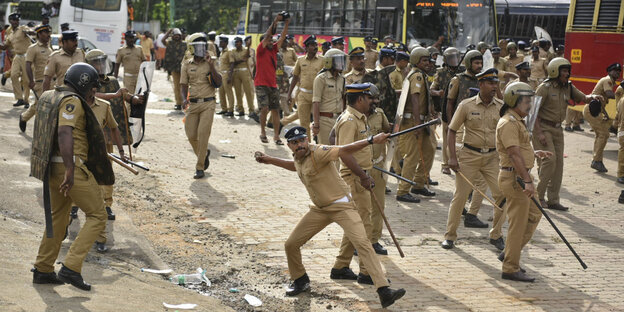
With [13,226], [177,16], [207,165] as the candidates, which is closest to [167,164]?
[207,165]

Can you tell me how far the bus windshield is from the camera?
2120 cm

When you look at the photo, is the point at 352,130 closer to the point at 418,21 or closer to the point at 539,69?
the point at 539,69

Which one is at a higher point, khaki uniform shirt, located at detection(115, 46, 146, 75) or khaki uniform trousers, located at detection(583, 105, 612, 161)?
khaki uniform shirt, located at detection(115, 46, 146, 75)

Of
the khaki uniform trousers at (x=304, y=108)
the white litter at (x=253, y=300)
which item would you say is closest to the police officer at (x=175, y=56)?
the khaki uniform trousers at (x=304, y=108)

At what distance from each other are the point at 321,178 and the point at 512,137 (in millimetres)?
1941

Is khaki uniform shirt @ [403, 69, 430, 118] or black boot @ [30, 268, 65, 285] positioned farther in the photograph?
khaki uniform shirt @ [403, 69, 430, 118]

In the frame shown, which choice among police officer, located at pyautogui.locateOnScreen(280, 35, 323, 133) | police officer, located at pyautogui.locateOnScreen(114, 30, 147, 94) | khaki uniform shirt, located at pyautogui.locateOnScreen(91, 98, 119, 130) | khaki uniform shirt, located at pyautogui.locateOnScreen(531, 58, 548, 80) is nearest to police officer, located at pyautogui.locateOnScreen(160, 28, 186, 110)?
police officer, located at pyautogui.locateOnScreen(114, 30, 147, 94)

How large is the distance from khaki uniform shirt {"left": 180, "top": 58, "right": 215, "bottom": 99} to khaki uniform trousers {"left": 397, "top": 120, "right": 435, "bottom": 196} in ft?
9.27

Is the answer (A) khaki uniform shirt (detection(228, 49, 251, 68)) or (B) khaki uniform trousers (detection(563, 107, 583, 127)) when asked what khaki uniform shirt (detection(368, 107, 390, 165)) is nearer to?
(A) khaki uniform shirt (detection(228, 49, 251, 68))

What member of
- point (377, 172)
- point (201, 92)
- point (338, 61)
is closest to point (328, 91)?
point (338, 61)

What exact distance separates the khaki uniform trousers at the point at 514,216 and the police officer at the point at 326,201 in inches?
58.9

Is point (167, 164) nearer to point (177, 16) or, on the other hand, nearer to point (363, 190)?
point (363, 190)

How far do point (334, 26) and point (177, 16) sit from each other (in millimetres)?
29233

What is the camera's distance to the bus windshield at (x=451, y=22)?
2120 centimetres
